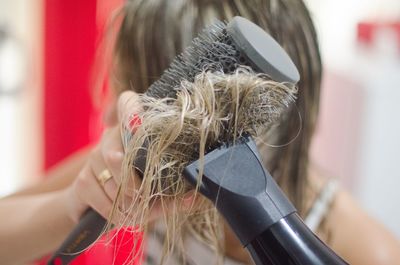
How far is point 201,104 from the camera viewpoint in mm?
296

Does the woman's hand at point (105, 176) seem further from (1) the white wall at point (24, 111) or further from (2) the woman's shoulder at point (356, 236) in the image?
(1) the white wall at point (24, 111)

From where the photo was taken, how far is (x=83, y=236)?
0.42m

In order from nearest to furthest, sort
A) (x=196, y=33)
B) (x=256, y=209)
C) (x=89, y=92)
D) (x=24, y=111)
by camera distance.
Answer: (x=256, y=209) < (x=196, y=33) < (x=89, y=92) < (x=24, y=111)

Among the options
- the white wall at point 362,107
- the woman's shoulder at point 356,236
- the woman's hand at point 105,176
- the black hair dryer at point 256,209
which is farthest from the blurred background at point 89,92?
the black hair dryer at point 256,209

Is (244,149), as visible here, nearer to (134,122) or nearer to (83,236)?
(134,122)

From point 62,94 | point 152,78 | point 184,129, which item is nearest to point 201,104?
point 184,129

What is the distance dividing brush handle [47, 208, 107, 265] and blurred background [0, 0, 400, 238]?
0.50 m

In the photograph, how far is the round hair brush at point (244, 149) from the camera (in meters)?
0.29

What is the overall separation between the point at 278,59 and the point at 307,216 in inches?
13.5

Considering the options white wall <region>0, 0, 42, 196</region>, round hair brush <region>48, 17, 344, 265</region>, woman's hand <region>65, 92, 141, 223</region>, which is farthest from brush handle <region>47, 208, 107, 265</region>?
white wall <region>0, 0, 42, 196</region>

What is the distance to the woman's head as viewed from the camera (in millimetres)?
484

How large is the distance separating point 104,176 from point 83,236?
7 centimetres

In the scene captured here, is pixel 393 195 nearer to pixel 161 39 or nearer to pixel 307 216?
pixel 307 216

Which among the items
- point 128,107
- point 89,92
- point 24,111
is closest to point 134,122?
point 128,107
